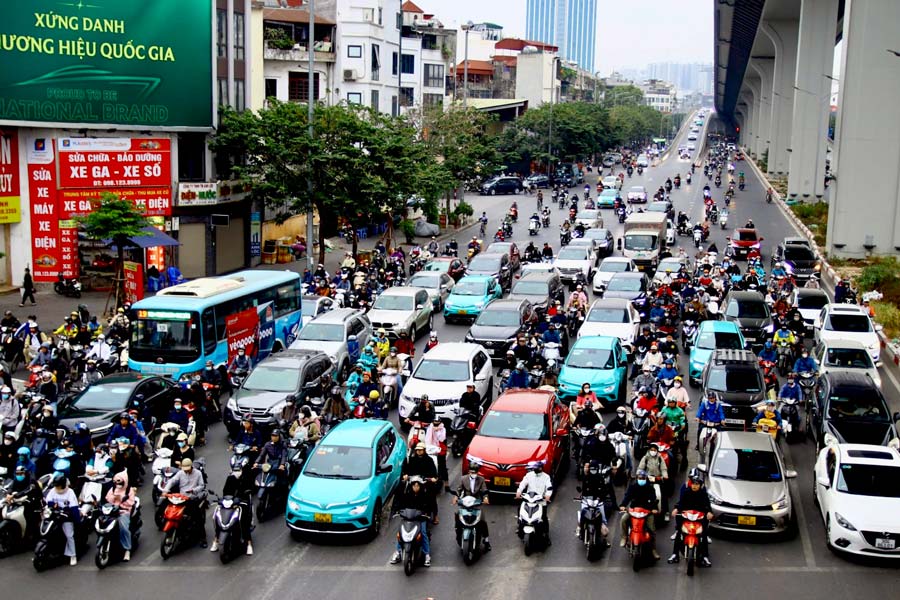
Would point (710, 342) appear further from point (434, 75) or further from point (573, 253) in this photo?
point (434, 75)

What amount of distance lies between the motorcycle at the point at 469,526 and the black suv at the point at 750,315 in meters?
15.6

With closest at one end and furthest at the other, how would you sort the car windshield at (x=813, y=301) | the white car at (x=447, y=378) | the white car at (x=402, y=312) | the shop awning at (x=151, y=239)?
1. the white car at (x=447, y=378)
2. the white car at (x=402, y=312)
3. the car windshield at (x=813, y=301)
4. the shop awning at (x=151, y=239)

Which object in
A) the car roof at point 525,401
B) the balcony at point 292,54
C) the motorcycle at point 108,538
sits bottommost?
the motorcycle at point 108,538

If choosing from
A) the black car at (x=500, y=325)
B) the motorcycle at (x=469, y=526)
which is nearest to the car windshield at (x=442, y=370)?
the black car at (x=500, y=325)

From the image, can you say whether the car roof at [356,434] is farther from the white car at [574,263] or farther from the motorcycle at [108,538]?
the white car at [574,263]

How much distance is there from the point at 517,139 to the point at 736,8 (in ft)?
87.2

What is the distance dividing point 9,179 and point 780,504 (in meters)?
30.9

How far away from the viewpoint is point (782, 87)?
297ft

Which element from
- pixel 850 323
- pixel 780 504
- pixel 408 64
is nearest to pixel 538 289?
pixel 850 323

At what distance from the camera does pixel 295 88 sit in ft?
216

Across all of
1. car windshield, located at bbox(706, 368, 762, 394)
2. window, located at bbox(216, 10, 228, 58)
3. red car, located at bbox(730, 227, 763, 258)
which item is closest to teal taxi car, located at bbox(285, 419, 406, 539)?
car windshield, located at bbox(706, 368, 762, 394)

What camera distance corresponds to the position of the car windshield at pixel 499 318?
94.7 ft

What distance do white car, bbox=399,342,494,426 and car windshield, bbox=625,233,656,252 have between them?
74.0ft

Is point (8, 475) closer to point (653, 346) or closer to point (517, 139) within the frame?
point (653, 346)
